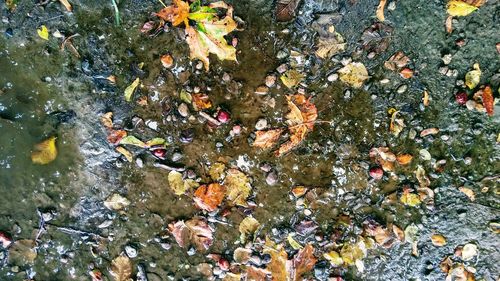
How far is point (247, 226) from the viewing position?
329cm

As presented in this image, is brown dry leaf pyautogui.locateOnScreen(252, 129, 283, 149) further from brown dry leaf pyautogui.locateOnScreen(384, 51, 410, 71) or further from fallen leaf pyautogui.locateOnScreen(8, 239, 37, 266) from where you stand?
fallen leaf pyautogui.locateOnScreen(8, 239, 37, 266)

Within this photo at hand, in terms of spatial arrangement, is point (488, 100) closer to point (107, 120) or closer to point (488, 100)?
point (488, 100)

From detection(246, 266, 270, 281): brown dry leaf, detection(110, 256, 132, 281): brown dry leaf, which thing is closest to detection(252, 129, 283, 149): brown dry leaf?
detection(246, 266, 270, 281): brown dry leaf

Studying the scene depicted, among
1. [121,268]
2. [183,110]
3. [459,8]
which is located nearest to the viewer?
[459,8]

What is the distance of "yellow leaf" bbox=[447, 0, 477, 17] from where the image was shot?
3.09 m

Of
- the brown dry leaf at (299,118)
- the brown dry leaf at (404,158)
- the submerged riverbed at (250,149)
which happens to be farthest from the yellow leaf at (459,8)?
the brown dry leaf at (299,118)

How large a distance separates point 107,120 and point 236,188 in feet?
3.36

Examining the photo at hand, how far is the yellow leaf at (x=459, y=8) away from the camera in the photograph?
309 cm

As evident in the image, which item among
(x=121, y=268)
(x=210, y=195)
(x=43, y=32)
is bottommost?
(x=121, y=268)

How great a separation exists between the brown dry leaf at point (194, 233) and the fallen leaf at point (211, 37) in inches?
43.7

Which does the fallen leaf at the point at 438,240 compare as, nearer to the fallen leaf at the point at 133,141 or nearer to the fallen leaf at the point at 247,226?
the fallen leaf at the point at 247,226

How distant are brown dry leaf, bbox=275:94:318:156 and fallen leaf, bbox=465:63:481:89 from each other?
3.44ft

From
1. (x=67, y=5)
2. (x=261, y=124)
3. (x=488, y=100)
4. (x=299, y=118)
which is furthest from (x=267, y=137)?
(x=67, y=5)

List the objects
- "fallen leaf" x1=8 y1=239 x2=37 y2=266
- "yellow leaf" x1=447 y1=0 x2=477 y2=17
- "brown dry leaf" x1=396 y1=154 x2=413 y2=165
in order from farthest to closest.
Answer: "fallen leaf" x1=8 y1=239 x2=37 y2=266, "brown dry leaf" x1=396 y1=154 x2=413 y2=165, "yellow leaf" x1=447 y1=0 x2=477 y2=17
